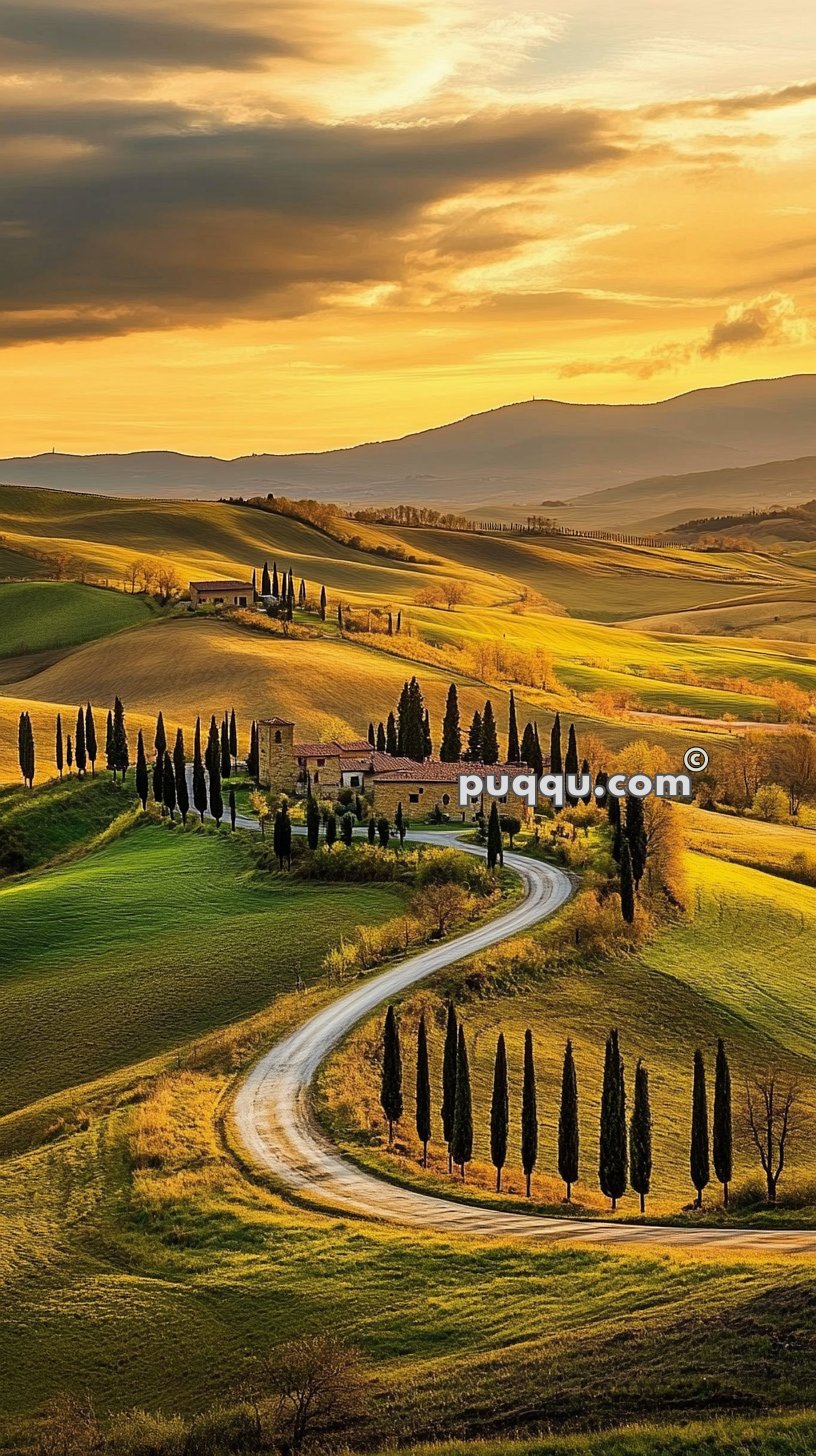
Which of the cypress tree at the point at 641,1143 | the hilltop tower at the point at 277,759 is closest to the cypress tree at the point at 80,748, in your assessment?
the hilltop tower at the point at 277,759

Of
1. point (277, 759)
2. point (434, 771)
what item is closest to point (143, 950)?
point (434, 771)

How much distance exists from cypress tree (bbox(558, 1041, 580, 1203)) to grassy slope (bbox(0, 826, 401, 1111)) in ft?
65.5

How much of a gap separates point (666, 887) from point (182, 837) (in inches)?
1285

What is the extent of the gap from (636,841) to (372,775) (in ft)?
84.1

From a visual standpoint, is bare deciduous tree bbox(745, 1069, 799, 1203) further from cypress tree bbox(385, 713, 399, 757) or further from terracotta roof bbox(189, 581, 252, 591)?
terracotta roof bbox(189, 581, 252, 591)

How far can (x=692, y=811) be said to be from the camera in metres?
116

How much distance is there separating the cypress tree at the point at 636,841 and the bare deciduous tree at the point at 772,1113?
62.7 ft

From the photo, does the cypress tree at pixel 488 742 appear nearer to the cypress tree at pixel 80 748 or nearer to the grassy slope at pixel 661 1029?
the cypress tree at pixel 80 748

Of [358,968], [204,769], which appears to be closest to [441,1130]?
[358,968]

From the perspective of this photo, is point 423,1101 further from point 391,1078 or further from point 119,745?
point 119,745

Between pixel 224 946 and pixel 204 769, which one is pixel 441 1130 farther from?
pixel 204 769

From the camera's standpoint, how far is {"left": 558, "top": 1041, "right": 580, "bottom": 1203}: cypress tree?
Result: 45.5 meters

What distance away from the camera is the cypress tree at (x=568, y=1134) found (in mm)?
45500

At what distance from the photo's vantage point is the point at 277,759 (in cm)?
10312
